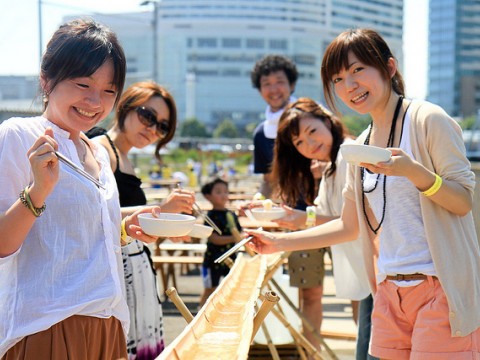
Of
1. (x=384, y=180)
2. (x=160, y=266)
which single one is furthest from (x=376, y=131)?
(x=160, y=266)

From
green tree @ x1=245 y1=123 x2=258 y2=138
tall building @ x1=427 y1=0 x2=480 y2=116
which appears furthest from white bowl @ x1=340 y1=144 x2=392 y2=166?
tall building @ x1=427 y1=0 x2=480 y2=116

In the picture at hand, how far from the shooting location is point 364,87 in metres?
2.83

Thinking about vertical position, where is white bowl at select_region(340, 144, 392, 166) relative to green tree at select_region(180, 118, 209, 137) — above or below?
above

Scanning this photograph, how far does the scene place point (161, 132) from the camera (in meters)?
3.93

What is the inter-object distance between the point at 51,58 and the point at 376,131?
140 cm

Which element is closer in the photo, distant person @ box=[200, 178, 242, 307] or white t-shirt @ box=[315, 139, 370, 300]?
white t-shirt @ box=[315, 139, 370, 300]

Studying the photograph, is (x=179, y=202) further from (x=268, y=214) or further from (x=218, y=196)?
(x=218, y=196)

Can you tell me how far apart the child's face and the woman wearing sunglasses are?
105 inches

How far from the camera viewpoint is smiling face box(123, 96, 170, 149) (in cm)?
386

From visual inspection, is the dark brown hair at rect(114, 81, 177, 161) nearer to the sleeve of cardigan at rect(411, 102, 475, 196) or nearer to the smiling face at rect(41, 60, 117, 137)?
the smiling face at rect(41, 60, 117, 137)

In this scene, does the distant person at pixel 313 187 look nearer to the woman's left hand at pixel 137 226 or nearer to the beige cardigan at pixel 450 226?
the beige cardigan at pixel 450 226

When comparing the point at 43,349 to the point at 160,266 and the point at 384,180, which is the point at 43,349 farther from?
the point at 160,266

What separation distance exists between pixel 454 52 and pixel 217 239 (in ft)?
390

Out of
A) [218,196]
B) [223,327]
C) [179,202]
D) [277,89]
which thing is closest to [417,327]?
[223,327]
